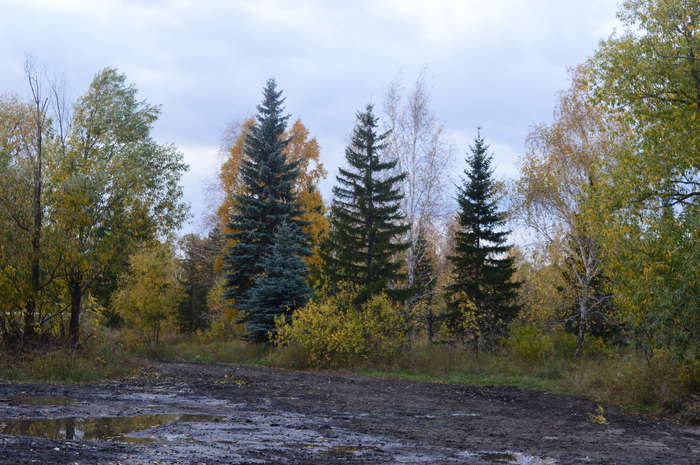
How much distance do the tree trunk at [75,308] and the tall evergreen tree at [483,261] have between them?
14772 millimetres

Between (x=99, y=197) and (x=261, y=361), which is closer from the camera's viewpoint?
(x=99, y=197)

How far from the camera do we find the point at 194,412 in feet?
34.3

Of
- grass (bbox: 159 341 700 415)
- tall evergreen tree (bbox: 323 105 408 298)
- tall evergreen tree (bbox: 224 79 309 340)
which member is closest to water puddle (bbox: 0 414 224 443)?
grass (bbox: 159 341 700 415)

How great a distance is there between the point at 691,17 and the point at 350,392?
450 inches

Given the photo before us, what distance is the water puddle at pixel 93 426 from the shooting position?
7.53 meters

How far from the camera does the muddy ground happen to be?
22.4 feet

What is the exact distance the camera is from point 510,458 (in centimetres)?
743

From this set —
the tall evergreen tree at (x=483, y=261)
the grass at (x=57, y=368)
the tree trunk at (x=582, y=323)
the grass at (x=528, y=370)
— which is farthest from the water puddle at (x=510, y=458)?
the tall evergreen tree at (x=483, y=261)

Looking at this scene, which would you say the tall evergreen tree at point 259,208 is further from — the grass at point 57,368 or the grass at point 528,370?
the grass at point 57,368

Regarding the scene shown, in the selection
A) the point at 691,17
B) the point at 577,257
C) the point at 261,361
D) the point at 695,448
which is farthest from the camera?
the point at 261,361

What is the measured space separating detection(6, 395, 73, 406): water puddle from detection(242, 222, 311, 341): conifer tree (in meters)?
15.6

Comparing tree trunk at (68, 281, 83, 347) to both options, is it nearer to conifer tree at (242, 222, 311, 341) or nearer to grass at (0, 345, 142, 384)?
grass at (0, 345, 142, 384)

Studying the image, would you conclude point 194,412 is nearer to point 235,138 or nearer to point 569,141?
point 569,141

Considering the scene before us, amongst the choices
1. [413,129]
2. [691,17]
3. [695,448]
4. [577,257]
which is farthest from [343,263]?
[695,448]
